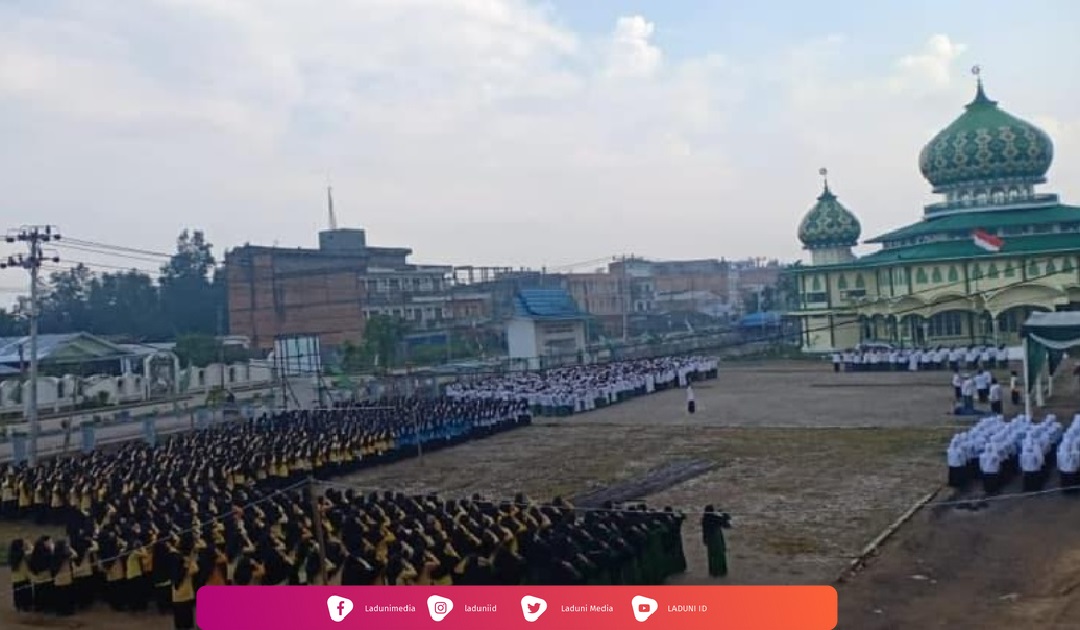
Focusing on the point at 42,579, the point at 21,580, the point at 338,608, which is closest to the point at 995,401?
the point at 42,579

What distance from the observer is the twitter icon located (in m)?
4.94

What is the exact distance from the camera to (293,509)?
→ 12.6 meters

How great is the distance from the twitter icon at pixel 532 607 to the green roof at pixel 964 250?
116 ft

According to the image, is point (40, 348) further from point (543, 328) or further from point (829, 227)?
point (829, 227)

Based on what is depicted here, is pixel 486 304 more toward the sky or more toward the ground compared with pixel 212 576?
more toward the sky

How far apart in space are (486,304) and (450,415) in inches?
1696

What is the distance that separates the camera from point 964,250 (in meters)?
37.9

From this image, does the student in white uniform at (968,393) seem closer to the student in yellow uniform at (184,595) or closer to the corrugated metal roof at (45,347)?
the student in yellow uniform at (184,595)

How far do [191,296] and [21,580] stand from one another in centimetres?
5914

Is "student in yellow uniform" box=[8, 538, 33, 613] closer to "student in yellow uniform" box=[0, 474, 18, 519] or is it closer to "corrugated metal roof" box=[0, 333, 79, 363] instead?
"student in yellow uniform" box=[0, 474, 18, 519]

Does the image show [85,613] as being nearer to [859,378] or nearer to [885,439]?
[885,439]

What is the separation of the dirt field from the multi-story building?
87.3 ft

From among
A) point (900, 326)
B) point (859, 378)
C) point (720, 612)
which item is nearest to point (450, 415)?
point (859, 378)

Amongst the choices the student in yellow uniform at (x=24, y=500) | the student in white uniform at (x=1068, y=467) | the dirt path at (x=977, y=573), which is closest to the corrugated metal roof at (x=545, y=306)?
the student in yellow uniform at (x=24, y=500)
